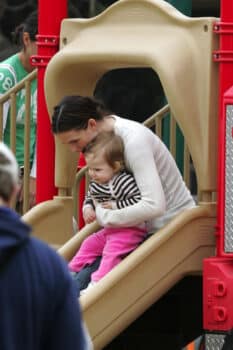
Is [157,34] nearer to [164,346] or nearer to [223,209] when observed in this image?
[223,209]

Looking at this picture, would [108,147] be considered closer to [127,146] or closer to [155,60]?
[127,146]

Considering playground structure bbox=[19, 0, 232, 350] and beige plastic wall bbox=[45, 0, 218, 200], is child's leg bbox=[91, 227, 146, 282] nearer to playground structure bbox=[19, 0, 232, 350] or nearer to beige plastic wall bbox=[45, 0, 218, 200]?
playground structure bbox=[19, 0, 232, 350]

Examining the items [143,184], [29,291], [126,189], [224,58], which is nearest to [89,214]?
[126,189]

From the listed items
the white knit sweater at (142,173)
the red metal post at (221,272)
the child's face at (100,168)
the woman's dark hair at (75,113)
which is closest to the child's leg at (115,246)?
the white knit sweater at (142,173)

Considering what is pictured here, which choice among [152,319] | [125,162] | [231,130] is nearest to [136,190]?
[125,162]

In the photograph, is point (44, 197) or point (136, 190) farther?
point (44, 197)

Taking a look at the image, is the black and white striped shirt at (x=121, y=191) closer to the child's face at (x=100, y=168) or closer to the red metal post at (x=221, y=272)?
the child's face at (x=100, y=168)

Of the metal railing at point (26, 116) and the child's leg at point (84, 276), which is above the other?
the metal railing at point (26, 116)

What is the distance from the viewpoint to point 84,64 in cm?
704

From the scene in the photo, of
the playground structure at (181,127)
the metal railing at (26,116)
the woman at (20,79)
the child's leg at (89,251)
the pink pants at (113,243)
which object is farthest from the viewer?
the woman at (20,79)

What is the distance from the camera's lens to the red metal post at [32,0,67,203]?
286 inches

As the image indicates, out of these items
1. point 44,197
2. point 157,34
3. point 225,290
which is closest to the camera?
point 225,290

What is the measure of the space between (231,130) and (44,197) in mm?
1554

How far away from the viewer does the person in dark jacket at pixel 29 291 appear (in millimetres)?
3262
